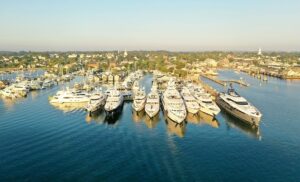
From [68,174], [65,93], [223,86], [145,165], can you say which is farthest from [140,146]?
[223,86]

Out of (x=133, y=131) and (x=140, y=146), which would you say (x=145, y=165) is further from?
(x=133, y=131)

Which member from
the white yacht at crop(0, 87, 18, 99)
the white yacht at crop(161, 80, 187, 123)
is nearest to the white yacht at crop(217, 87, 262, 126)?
the white yacht at crop(161, 80, 187, 123)

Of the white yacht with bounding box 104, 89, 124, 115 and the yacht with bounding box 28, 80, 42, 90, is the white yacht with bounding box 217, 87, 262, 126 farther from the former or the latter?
the yacht with bounding box 28, 80, 42, 90

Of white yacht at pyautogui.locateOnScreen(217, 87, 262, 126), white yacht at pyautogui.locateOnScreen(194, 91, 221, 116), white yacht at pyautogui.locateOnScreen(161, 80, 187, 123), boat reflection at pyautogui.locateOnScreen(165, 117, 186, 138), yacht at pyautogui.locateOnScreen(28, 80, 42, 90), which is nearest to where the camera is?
boat reflection at pyautogui.locateOnScreen(165, 117, 186, 138)

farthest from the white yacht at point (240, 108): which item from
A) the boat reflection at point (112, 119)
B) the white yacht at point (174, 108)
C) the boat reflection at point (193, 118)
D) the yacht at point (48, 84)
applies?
the yacht at point (48, 84)

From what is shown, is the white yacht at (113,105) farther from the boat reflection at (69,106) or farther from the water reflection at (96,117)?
the boat reflection at (69,106)

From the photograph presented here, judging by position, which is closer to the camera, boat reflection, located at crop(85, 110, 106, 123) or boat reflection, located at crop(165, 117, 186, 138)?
boat reflection, located at crop(165, 117, 186, 138)

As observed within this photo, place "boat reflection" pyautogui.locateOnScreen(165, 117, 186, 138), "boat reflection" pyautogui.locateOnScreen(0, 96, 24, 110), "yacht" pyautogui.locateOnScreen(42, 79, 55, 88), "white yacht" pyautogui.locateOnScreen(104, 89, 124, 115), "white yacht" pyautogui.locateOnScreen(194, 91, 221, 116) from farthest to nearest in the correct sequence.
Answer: "yacht" pyautogui.locateOnScreen(42, 79, 55, 88), "boat reflection" pyautogui.locateOnScreen(0, 96, 24, 110), "white yacht" pyautogui.locateOnScreen(104, 89, 124, 115), "white yacht" pyautogui.locateOnScreen(194, 91, 221, 116), "boat reflection" pyautogui.locateOnScreen(165, 117, 186, 138)
